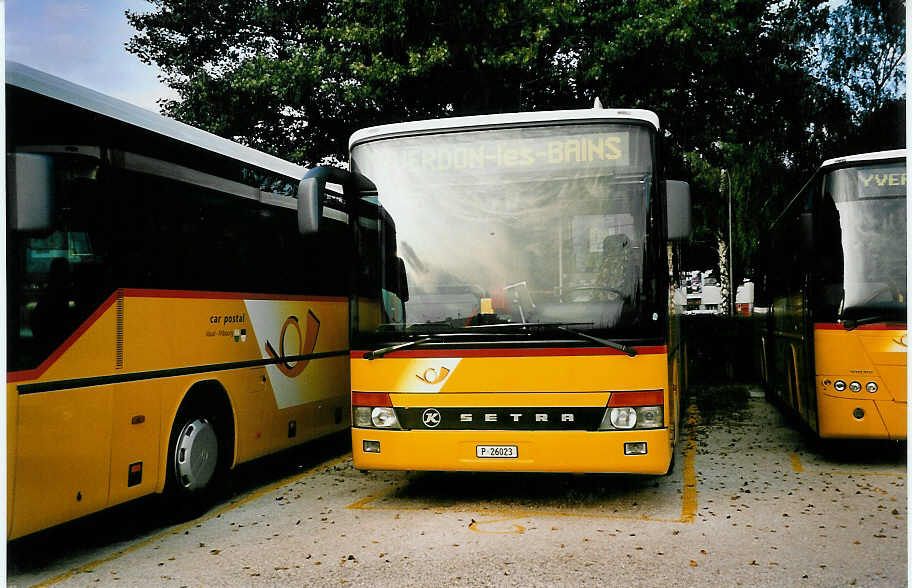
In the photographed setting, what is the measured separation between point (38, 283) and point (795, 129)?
21547 mm

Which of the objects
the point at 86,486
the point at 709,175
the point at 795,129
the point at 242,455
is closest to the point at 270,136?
the point at 709,175

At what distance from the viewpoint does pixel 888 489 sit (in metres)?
8.65

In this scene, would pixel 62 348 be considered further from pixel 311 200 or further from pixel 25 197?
pixel 311 200

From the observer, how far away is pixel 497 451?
7.52 m

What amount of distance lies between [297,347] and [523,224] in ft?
11.0

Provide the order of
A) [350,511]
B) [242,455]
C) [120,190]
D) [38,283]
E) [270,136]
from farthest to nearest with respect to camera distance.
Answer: [270,136] < [242,455] < [350,511] < [120,190] < [38,283]

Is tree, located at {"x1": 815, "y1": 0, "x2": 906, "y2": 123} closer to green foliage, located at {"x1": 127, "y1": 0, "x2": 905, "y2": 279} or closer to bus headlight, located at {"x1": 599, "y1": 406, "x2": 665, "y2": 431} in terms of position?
green foliage, located at {"x1": 127, "y1": 0, "x2": 905, "y2": 279}

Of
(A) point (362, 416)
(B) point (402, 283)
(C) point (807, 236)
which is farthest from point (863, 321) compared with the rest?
(A) point (362, 416)

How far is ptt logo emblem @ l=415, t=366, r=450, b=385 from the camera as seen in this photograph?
7617mm

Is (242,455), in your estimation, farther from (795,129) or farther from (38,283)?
(795,129)

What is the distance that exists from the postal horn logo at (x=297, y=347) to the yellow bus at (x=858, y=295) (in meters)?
5.27

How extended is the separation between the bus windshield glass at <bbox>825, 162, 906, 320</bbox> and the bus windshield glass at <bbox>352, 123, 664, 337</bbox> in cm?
303

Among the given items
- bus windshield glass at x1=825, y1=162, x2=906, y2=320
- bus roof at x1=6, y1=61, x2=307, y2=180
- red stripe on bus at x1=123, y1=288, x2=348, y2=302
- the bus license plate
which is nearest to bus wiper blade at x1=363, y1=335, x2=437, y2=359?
the bus license plate

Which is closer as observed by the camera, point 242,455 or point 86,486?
point 86,486
